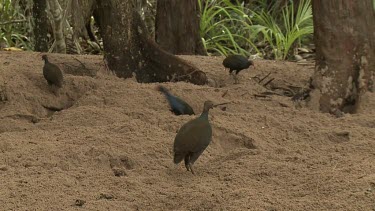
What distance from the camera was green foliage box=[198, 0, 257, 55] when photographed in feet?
33.8

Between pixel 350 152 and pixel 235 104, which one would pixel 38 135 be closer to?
pixel 235 104

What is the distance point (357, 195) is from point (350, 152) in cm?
84

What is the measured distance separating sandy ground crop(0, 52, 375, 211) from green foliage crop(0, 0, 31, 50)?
4.09 meters

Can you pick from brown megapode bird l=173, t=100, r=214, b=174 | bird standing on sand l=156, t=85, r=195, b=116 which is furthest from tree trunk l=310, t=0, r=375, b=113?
brown megapode bird l=173, t=100, r=214, b=174

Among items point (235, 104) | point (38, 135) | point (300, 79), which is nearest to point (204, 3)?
point (300, 79)

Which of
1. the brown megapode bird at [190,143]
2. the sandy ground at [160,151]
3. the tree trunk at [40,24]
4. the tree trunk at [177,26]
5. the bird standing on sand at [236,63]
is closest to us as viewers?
the sandy ground at [160,151]

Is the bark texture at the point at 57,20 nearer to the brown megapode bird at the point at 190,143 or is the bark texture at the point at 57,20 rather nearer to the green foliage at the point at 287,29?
the green foliage at the point at 287,29

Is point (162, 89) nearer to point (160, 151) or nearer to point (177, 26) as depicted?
point (160, 151)

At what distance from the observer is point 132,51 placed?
6.36 metres

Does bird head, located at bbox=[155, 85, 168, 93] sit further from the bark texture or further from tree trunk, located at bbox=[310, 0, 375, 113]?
the bark texture

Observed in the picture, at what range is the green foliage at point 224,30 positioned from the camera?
1029cm

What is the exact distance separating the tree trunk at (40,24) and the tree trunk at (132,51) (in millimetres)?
1740

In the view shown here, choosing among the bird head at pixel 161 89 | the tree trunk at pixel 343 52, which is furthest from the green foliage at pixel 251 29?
the bird head at pixel 161 89

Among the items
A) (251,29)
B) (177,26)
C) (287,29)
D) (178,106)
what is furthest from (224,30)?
(178,106)
